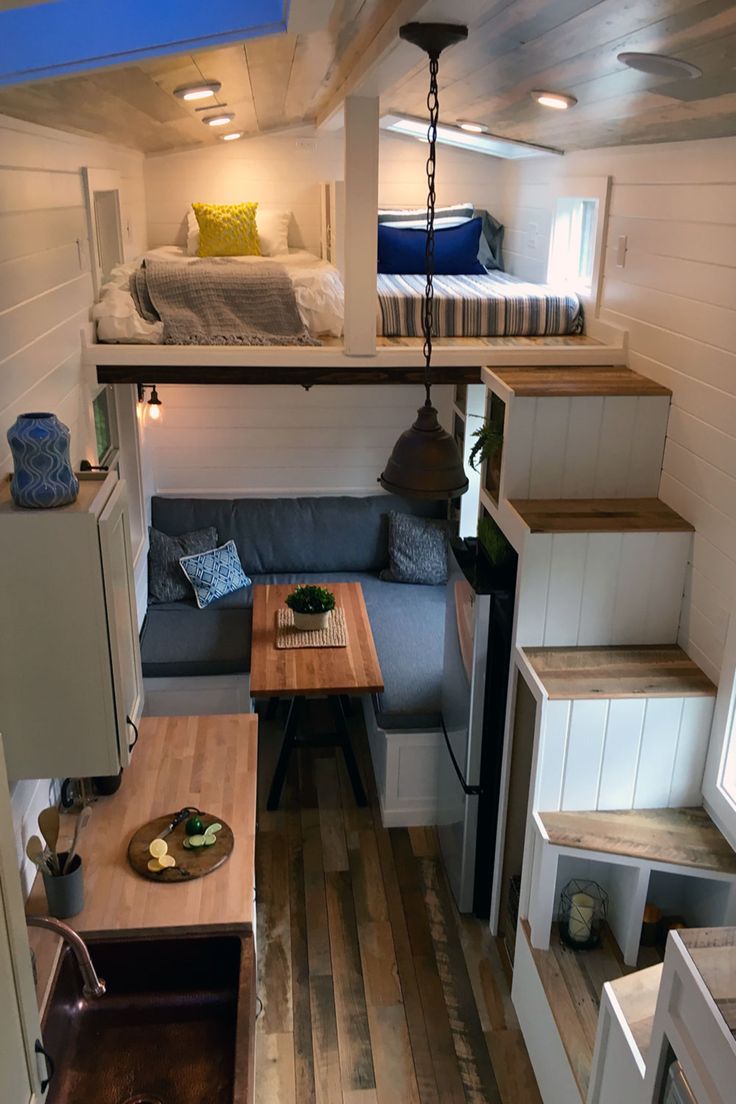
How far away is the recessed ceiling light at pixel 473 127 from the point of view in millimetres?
4421

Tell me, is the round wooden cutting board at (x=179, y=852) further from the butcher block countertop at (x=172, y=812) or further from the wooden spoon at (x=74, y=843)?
the wooden spoon at (x=74, y=843)

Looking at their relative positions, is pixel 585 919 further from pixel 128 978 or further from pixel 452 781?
pixel 128 978

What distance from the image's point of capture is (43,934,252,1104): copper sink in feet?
6.87

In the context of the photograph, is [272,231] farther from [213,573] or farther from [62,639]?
[62,639]

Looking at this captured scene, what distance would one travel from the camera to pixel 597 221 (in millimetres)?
3838

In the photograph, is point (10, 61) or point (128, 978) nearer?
point (10, 61)

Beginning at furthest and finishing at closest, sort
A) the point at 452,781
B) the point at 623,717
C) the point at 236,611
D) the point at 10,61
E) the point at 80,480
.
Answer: the point at 236,611 → the point at 452,781 → the point at 623,717 → the point at 80,480 → the point at 10,61

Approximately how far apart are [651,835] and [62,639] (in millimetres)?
1821

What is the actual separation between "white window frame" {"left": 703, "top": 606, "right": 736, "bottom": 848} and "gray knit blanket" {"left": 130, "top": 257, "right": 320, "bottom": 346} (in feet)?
7.15

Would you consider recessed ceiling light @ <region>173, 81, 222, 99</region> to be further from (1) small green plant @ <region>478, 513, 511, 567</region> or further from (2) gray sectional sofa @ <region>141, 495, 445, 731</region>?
(2) gray sectional sofa @ <region>141, 495, 445, 731</region>

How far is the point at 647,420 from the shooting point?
3.24 metres

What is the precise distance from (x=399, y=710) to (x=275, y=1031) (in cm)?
145

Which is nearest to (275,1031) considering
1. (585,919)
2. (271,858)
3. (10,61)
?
(271,858)

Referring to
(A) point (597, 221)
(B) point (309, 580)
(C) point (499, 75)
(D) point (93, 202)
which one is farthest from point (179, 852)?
(B) point (309, 580)
